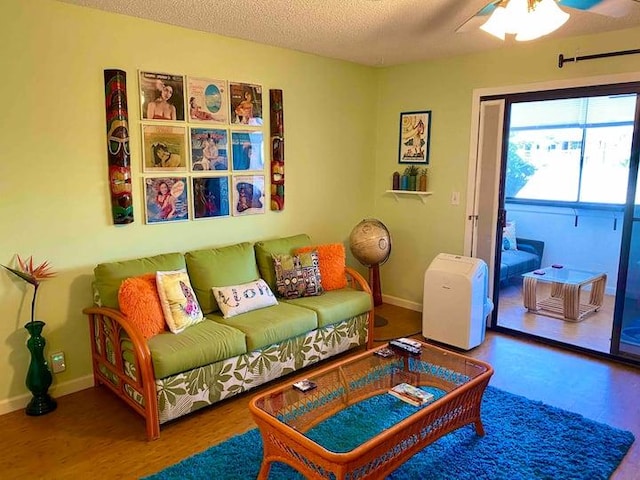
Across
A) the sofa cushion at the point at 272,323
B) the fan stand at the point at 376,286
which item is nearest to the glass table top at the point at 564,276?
the fan stand at the point at 376,286

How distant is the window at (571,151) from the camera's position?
5.27 m

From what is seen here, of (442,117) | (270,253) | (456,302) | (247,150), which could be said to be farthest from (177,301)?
(442,117)

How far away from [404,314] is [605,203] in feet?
8.93

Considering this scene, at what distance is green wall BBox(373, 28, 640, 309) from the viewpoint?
364 cm

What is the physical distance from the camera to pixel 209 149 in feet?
12.0

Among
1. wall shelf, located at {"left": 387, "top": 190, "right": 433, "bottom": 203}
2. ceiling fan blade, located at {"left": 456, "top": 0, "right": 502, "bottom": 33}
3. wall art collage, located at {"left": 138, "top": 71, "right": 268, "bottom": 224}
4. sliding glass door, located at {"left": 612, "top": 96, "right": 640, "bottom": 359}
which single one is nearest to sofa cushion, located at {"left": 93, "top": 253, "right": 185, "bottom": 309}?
wall art collage, located at {"left": 138, "top": 71, "right": 268, "bottom": 224}

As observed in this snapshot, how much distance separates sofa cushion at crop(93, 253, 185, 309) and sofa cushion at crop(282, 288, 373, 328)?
969mm

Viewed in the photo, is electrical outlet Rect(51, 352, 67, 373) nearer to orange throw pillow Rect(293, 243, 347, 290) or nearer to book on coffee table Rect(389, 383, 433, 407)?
orange throw pillow Rect(293, 243, 347, 290)

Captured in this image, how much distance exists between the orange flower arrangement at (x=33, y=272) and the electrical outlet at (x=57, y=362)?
0.30 meters

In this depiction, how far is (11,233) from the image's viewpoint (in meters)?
2.84

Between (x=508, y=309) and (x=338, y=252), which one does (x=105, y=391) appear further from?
(x=508, y=309)

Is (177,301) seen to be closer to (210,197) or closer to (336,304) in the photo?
(210,197)

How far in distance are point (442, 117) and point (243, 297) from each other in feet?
8.24

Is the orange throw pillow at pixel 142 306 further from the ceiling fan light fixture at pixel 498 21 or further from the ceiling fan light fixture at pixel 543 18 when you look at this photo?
the ceiling fan light fixture at pixel 543 18
